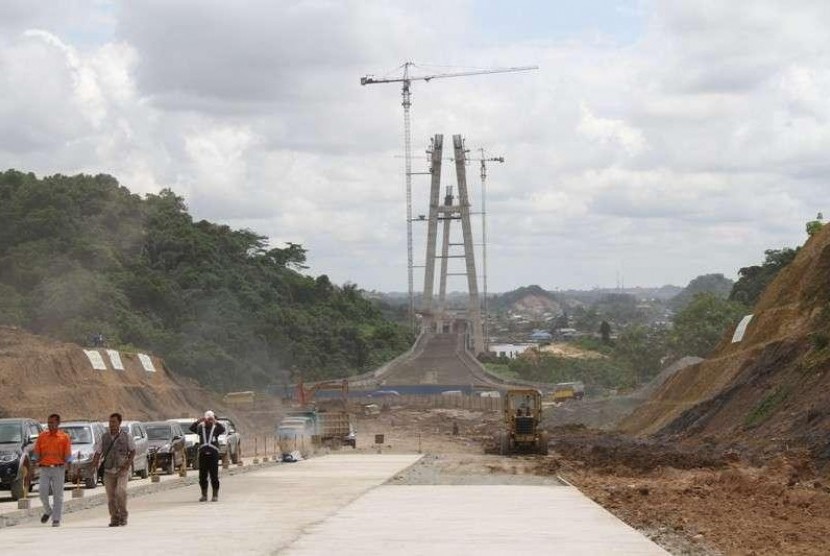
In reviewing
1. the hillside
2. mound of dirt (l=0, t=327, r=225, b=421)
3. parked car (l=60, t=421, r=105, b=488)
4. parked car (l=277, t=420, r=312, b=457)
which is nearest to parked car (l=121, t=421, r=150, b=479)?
parked car (l=60, t=421, r=105, b=488)

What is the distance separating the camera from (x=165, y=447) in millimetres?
44000

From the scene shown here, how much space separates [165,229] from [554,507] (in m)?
124

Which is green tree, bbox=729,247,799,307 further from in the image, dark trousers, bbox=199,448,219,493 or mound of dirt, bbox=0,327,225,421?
dark trousers, bbox=199,448,219,493

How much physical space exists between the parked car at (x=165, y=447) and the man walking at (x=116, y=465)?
1843 cm

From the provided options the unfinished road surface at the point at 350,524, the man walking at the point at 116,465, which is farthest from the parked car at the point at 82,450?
the man walking at the point at 116,465

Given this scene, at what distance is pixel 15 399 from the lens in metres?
68.6

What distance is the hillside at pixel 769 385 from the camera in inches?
1875

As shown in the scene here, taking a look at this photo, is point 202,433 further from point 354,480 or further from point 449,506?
point 354,480

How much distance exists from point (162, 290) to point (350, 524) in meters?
108

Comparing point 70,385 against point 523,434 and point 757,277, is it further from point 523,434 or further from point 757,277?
point 757,277

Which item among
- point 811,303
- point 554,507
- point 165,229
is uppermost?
point 165,229

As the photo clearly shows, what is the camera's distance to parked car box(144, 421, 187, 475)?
4319 cm

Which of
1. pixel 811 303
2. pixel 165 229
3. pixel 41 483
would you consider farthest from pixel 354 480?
pixel 165 229

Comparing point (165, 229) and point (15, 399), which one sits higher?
point (165, 229)
